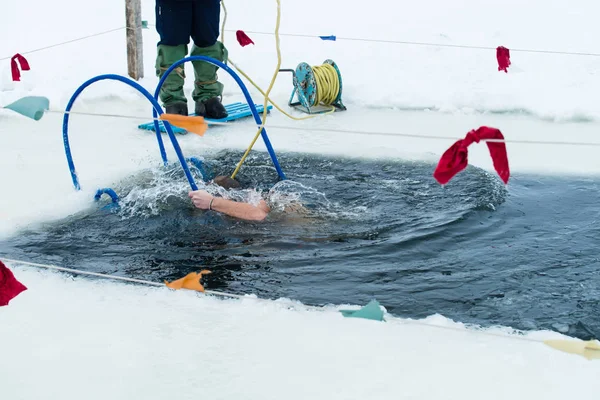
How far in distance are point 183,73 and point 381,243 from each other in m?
3.28

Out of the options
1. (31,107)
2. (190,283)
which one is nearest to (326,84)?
(31,107)

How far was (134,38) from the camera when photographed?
9086mm

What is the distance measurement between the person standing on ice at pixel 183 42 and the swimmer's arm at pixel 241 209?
6.97 ft

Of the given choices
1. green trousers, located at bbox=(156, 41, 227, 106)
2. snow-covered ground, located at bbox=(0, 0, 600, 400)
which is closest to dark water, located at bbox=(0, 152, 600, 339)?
snow-covered ground, located at bbox=(0, 0, 600, 400)

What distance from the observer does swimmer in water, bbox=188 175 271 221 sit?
5129mm

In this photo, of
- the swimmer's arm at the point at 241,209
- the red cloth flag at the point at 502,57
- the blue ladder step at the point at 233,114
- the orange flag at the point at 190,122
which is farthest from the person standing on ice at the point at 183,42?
the orange flag at the point at 190,122

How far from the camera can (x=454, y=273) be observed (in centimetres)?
458

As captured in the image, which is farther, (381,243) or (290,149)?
(290,149)

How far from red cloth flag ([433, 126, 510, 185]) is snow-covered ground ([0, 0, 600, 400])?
0.88 m

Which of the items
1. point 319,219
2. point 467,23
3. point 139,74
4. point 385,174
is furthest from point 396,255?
point 467,23

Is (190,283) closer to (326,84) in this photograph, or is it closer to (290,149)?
(290,149)

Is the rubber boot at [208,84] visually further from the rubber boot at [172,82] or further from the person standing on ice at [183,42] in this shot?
the rubber boot at [172,82]

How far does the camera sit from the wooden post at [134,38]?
29.4 feet

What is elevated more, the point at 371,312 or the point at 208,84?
the point at 208,84
